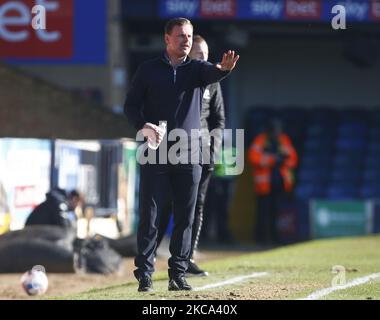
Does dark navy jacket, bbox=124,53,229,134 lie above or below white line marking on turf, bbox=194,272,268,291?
above

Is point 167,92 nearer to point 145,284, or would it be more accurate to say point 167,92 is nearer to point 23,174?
point 145,284

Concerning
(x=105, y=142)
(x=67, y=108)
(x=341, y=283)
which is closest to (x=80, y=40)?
(x=67, y=108)

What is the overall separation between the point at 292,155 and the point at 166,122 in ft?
42.5

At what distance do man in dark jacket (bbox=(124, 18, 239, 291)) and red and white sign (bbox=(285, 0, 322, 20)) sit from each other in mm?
13996

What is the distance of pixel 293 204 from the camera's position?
23.0m

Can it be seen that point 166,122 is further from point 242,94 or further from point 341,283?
point 242,94

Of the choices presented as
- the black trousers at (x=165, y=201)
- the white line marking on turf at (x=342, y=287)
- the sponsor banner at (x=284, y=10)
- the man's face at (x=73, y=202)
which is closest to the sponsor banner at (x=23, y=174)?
the man's face at (x=73, y=202)

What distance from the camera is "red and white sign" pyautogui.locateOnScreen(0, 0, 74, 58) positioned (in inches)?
934

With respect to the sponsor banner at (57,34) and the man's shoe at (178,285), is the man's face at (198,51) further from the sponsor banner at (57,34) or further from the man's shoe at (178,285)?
the sponsor banner at (57,34)

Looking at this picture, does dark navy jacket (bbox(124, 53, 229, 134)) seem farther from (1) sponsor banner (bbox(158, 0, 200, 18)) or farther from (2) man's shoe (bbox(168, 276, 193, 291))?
(1) sponsor banner (bbox(158, 0, 200, 18))

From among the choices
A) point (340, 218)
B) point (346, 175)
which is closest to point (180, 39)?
point (340, 218)

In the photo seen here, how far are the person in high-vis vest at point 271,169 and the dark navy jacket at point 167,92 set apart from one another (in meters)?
12.6

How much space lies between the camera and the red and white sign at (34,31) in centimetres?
2372

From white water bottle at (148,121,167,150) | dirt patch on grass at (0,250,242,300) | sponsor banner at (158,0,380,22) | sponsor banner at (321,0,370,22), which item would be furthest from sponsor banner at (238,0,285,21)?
white water bottle at (148,121,167,150)
